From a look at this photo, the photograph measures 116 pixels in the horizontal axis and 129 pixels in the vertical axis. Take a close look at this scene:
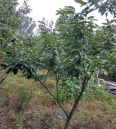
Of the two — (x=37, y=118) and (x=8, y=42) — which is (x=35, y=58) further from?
(x=37, y=118)

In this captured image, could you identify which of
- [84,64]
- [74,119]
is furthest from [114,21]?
[74,119]

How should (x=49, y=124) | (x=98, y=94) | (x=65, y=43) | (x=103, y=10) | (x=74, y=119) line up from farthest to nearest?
(x=98, y=94), (x=74, y=119), (x=49, y=124), (x=65, y=43), (x=103, y=10)

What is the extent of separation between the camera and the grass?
782 cm

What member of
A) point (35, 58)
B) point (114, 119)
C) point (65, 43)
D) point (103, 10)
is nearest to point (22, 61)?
point (35, 58)

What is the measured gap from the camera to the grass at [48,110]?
308 inches

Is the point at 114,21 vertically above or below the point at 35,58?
above

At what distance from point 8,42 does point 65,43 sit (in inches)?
37.2

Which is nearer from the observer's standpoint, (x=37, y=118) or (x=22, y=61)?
(x=22, y=61)

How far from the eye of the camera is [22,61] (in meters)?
5.04

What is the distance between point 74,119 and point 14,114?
151 centimetres

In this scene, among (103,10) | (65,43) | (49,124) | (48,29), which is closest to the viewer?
(103,10)

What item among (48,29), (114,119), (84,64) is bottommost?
(114,119)

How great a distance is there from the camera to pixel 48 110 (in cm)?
893

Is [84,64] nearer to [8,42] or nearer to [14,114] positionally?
[8,42]
